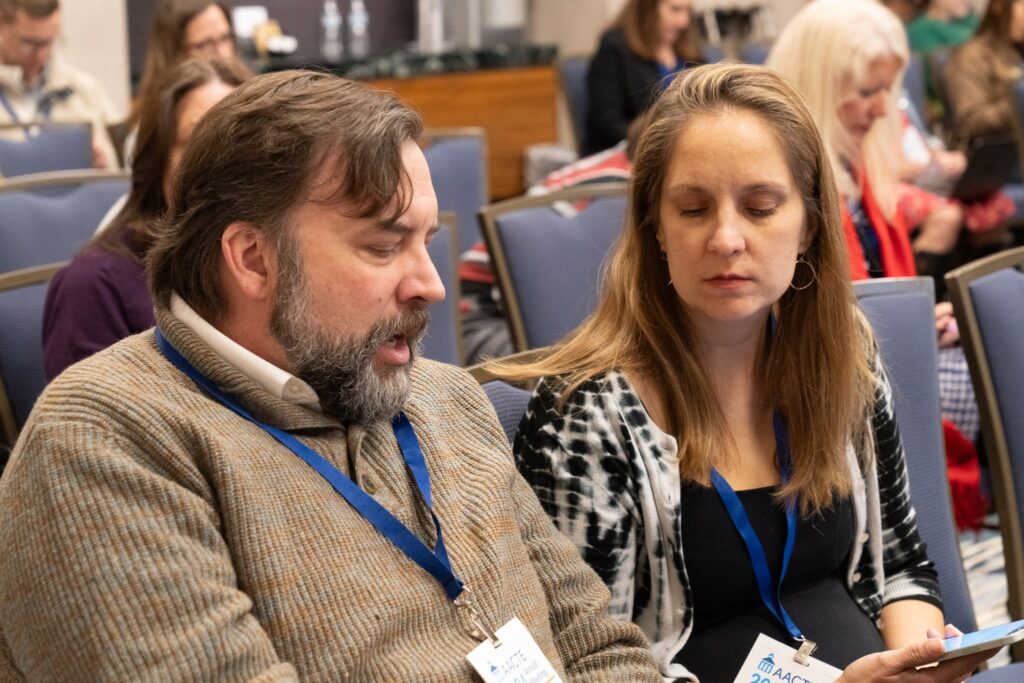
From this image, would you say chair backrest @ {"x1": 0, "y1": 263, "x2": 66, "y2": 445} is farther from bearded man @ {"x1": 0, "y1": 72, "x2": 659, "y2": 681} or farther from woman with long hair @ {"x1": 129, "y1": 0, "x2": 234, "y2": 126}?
woman with long hair @ {"x1": 129, "y1": 0, "x2": 234, "y2": 126}

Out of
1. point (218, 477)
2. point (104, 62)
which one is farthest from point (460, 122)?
point (218, 477)

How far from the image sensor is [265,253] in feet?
4.58

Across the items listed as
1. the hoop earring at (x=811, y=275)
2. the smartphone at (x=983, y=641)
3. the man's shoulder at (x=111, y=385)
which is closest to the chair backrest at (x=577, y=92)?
the hoop earring at (x=811, y=275)

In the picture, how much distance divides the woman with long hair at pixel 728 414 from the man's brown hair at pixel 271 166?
1.60ft

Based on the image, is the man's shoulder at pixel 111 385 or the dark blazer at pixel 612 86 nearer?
the man's shoulder at pixel 111 385

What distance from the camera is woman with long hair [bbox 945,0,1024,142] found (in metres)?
5.70

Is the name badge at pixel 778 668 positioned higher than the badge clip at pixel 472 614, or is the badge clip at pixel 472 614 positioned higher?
the badge clip at pixel 472 614

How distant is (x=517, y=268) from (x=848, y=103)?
0.94 metres

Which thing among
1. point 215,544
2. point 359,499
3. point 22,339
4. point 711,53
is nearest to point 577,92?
point 711,53

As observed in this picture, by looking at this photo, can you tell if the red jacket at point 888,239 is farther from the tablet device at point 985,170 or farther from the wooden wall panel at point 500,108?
the wooden wall panel at point 500,108

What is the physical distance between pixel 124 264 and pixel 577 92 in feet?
12.2

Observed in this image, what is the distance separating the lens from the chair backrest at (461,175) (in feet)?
12.2

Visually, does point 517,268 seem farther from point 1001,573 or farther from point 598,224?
point 1001,573

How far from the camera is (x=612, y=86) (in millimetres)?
5539
